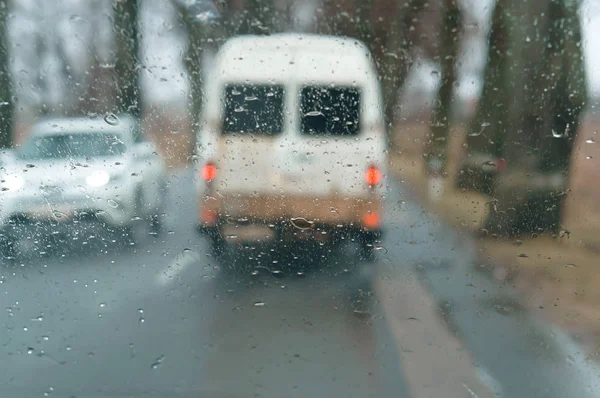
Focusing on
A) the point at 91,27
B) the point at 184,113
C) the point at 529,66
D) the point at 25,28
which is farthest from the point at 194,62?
the point at 529,66

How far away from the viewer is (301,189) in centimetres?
348


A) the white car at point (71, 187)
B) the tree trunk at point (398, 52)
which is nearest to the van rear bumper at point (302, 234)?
the white car at point (71, 187)

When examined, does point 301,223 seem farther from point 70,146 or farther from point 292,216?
point 70,146

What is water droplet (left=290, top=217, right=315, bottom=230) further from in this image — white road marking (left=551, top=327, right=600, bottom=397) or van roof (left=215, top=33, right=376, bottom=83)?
white road marking (left=551, top=327, right=600, bottom=397)

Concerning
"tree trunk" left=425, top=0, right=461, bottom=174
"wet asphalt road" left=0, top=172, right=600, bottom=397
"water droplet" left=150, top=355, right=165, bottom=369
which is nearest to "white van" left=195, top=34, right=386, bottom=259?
"wet asphalt road" left=0, top=172, right=600, bottom=397

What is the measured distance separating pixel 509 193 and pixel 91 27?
2692mm

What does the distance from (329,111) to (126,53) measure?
1231 millimetres

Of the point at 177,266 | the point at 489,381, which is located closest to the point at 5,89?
the point at 177,266

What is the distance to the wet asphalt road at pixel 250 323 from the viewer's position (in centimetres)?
305

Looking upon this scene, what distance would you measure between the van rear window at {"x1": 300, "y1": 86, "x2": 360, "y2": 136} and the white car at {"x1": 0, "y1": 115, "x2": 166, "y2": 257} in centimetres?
93

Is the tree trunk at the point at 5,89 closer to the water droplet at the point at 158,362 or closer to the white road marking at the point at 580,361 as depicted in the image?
the water droplet at the point at 158,362

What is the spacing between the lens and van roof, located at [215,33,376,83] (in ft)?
10.6

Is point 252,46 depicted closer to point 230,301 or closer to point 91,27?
point 91,27

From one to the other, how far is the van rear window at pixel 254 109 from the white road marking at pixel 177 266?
2.57 ft
